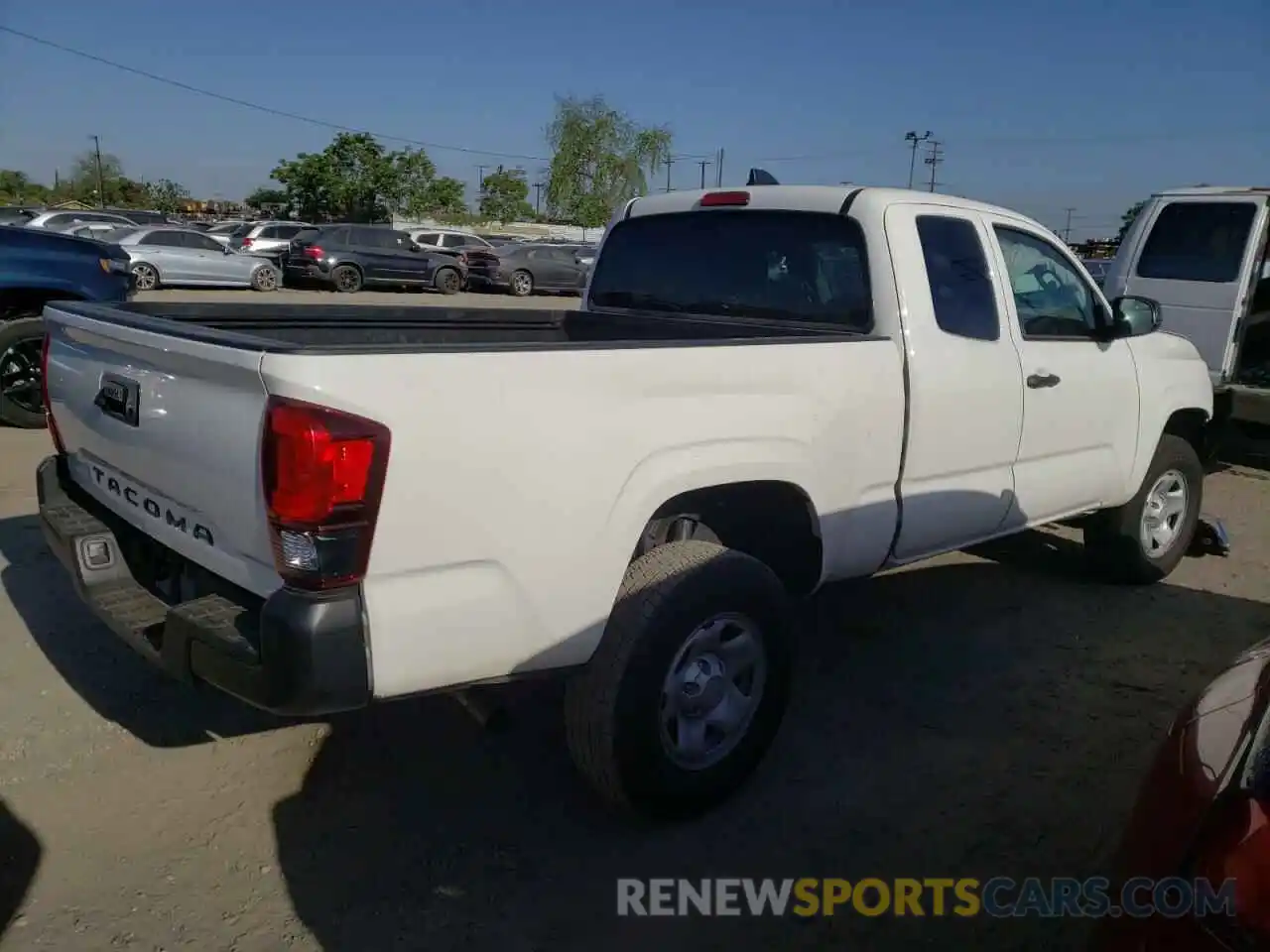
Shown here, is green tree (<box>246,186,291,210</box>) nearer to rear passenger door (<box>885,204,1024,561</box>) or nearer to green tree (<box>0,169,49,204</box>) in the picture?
green tree (<box>0,169,49,204</box>)

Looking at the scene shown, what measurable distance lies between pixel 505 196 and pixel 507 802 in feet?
233

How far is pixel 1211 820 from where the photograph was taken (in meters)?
1.64


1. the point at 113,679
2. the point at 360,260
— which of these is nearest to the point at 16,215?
the point at 360,260

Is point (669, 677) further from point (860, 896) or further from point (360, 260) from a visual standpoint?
point (360, 260)

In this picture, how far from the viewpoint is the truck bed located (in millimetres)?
3760

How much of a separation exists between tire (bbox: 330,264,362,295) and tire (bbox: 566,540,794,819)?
2366 cm

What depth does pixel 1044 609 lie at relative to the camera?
5281 mm

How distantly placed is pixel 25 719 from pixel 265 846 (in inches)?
50.6

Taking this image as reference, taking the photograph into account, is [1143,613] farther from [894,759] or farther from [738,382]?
[738,382]

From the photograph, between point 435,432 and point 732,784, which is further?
point 732,784

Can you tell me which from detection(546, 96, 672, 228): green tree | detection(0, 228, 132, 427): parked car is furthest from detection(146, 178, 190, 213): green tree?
detection(0, 228, 132, 427): parked car

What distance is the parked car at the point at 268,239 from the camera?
26.7 metres

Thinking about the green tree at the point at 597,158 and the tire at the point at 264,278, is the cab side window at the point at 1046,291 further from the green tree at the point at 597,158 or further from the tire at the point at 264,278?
the green tree at the point at 597,158

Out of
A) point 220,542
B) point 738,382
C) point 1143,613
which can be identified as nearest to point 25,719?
point 220,542
